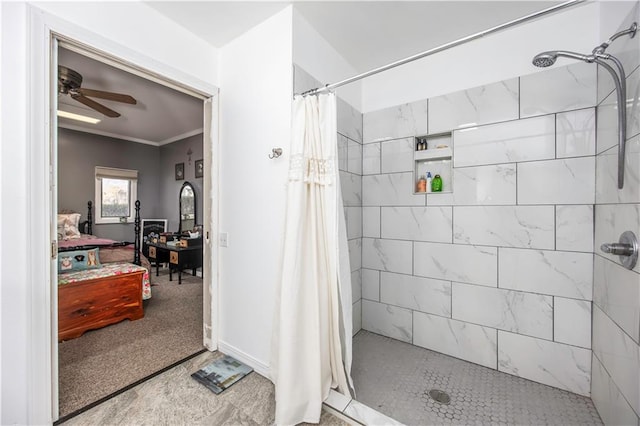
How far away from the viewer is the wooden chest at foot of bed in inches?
91.0

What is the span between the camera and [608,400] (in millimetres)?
1438

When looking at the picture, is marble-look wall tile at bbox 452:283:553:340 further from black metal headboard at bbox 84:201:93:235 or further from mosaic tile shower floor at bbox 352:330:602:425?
black metal headboard at bbox 84:201:93:235

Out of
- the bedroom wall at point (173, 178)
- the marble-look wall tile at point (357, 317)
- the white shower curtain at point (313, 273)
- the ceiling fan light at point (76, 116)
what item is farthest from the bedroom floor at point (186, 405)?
the ceiling fan light at point (76, 116)

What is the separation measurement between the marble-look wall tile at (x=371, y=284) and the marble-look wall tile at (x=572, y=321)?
1255mm

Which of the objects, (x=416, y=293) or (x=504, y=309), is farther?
(x=416, y=293)

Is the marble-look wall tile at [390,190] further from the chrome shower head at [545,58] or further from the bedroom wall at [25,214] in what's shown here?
the bedroom wall at [25,214]

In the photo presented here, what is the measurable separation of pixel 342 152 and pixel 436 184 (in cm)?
83

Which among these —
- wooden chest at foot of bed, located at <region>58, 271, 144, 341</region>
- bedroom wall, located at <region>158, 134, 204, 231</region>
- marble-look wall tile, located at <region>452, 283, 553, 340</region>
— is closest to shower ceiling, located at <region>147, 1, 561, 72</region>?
marble-look wall tile, located at <region>452, 283, 553, 340</region>

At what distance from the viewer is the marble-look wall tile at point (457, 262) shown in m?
1.99

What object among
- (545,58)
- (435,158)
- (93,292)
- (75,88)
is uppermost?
(75,88)

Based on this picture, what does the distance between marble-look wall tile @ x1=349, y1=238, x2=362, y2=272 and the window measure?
5.15 m

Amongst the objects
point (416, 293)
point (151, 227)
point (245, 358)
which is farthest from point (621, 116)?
point (151, 227)

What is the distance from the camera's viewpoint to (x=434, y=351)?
86.9 inches

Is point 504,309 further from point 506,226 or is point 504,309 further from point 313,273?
point 313,273
